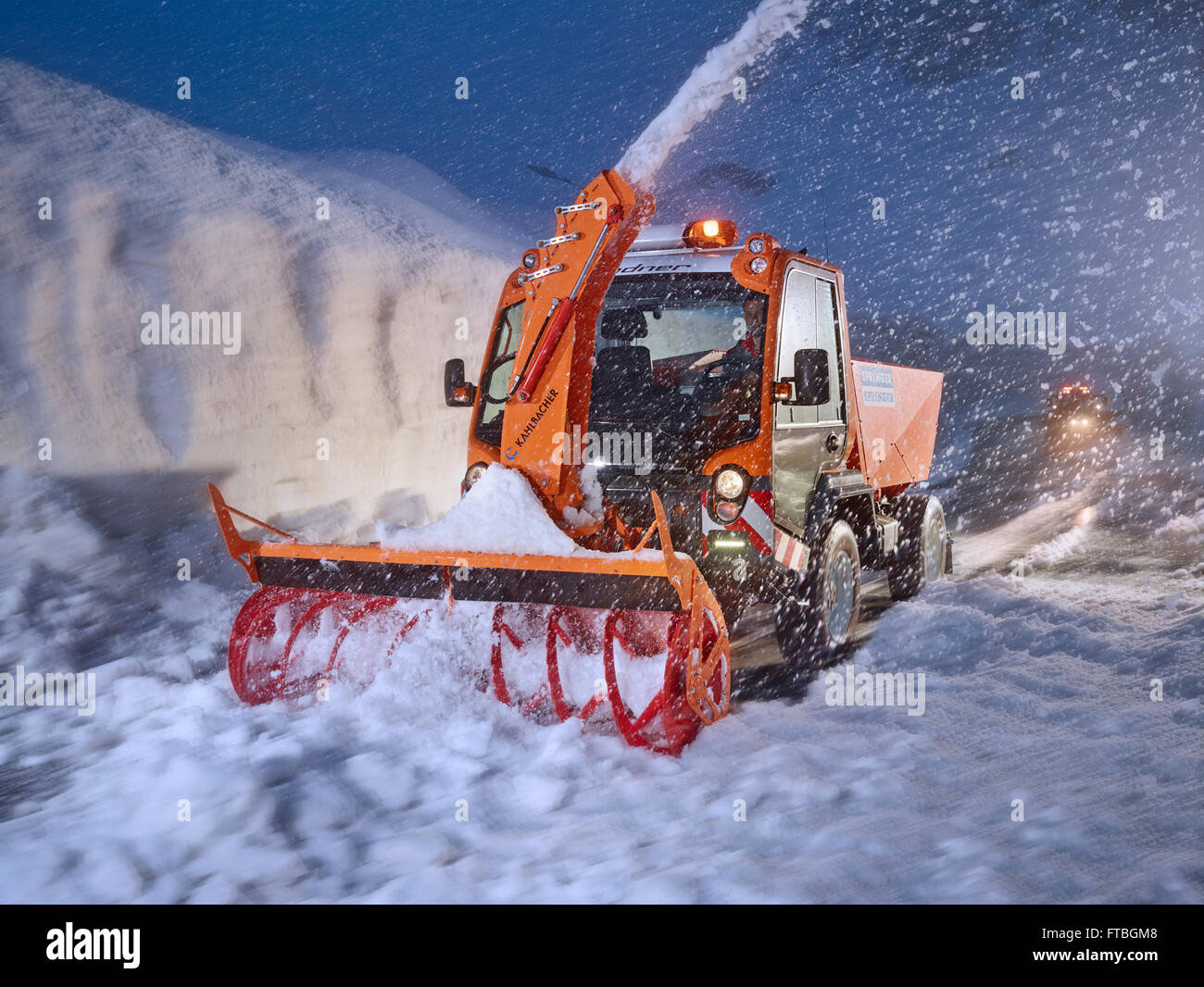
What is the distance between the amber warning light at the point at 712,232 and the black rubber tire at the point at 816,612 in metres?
1.83

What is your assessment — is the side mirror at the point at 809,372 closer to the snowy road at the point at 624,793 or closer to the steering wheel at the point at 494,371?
the snowy road at the point at 624,793

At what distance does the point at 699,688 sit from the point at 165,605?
4.57 metres

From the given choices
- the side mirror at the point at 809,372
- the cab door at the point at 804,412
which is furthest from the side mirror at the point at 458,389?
the side mirror at the point at 809,372

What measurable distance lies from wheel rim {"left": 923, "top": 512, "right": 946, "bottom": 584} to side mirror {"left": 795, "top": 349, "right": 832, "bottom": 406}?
317 centimetres

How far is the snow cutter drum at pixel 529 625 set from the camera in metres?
3.79

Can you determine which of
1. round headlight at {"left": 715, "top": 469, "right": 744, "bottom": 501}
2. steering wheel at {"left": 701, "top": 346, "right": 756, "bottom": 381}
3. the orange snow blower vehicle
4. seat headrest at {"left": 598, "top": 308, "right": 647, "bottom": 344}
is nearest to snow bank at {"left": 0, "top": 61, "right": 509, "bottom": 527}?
the orange snow blower vehicle

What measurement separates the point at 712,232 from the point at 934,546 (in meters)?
3.84

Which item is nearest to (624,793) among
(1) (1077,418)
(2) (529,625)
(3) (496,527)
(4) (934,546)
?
(2) (529,625)

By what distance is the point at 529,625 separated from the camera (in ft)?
14.4

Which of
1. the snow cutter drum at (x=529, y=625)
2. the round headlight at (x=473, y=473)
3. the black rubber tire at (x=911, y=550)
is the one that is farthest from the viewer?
the black rubber tire at (x=911, y=550)

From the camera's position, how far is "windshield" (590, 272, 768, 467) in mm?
5062

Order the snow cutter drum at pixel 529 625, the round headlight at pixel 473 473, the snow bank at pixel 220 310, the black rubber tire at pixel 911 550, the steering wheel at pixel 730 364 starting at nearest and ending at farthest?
the snow cutter drum at pixel 529 625, the steering wheel at pixel 730 364, the round headlight at pixel 473 473, the black rubber tire at pixel 911 550, the snow bank at pixel 220 310

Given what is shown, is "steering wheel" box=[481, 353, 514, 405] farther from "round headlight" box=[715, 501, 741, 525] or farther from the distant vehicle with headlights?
the distant vehicle with headlights
